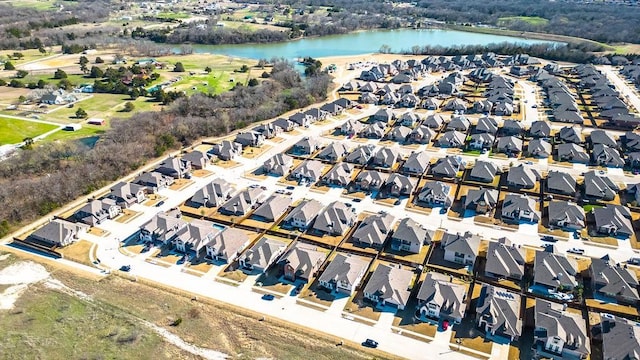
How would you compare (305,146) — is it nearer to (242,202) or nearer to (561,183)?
(242,202)

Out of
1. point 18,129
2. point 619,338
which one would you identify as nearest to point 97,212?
point 18,129

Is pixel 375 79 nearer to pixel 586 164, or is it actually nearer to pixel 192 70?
pixel 192 70

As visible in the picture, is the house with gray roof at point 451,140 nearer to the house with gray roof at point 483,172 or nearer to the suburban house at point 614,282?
the house with gray roof at point 483,172

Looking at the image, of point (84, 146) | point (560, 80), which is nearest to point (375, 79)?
point (560, 80)

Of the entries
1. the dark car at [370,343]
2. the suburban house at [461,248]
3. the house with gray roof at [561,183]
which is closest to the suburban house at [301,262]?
the dark car at [370,343]

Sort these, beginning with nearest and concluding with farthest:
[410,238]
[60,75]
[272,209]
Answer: [410,238] < [272,209] < [60,75]

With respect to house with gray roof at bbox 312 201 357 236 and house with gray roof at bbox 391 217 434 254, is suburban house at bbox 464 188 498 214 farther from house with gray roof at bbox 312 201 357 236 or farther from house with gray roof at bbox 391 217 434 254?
house with gray roof at bbox 312 201 357 236

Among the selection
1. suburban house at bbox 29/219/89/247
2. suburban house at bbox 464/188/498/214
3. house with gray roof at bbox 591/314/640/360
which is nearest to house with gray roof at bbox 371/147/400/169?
suburban house at bbox 464/188/498/214
